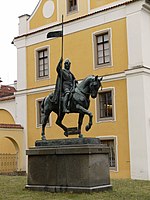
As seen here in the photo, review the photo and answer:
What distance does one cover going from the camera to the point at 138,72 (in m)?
21.5

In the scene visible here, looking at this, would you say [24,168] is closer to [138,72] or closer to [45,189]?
[138,72]

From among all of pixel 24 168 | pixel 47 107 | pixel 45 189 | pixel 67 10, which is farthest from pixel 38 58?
pixel 45 189

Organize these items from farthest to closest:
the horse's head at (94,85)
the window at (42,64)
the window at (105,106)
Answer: the window at (42,64) < the window at (105,106) < the horse's head at (94,85)

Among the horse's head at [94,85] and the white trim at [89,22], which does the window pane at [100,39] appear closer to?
the white trim at [89,22]

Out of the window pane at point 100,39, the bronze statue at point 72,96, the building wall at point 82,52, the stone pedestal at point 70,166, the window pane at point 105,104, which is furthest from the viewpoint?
the window pane at point 100,39

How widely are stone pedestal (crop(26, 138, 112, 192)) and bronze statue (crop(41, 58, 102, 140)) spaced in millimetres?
868

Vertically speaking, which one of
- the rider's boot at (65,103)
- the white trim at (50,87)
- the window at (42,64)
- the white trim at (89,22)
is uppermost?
the white trim at (89,22)

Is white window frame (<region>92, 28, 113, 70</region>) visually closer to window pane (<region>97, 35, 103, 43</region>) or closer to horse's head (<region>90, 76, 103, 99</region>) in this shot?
window pane (<region>97, 35, 103, 43</region>)

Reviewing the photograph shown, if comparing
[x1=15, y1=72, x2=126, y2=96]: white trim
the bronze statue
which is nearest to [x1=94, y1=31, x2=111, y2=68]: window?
[x1=15, y1=72, x2=126, y2=96]: white trim

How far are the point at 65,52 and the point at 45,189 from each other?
14315 mm

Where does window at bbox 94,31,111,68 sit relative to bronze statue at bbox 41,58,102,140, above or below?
above

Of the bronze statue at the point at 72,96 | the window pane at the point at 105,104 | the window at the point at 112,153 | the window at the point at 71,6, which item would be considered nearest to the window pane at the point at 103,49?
the window pane at the point at 105,104

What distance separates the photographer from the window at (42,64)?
88.4ft

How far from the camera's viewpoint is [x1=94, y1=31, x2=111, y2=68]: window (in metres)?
23.4
